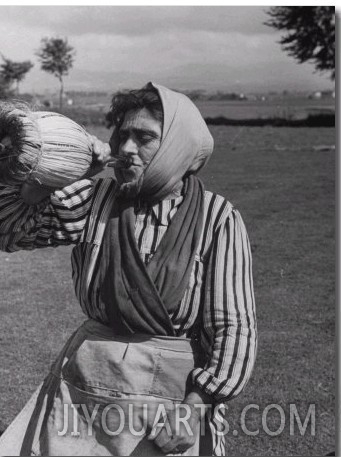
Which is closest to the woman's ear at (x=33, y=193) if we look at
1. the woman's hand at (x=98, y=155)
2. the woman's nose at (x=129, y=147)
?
the woman's hand at (x=98, y=155)

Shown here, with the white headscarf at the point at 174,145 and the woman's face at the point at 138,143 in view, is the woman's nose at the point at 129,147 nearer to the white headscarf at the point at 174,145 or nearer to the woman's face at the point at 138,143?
the woman's face at the point at 138,143

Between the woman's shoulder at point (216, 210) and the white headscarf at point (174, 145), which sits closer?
the white headscarf at point (174, 145)

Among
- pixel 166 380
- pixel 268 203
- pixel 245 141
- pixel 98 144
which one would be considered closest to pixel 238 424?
pixel 166 380

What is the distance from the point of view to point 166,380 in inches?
90.7

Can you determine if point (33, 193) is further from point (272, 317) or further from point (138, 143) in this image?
point (272, 317)

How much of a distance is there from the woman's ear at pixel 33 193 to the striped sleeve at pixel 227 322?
0.61 meters

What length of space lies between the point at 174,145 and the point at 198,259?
1.33 ft

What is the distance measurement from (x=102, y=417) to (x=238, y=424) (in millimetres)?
2168

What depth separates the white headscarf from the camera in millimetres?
2260

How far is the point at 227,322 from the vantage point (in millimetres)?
2287

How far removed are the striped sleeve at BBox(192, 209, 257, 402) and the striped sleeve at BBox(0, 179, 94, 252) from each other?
0.51 metres

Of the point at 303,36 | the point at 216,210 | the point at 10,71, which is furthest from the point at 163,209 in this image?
the point at 303,36

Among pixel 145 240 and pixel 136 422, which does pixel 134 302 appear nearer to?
pixel 145 240

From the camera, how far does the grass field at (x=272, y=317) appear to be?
4.39 metres
